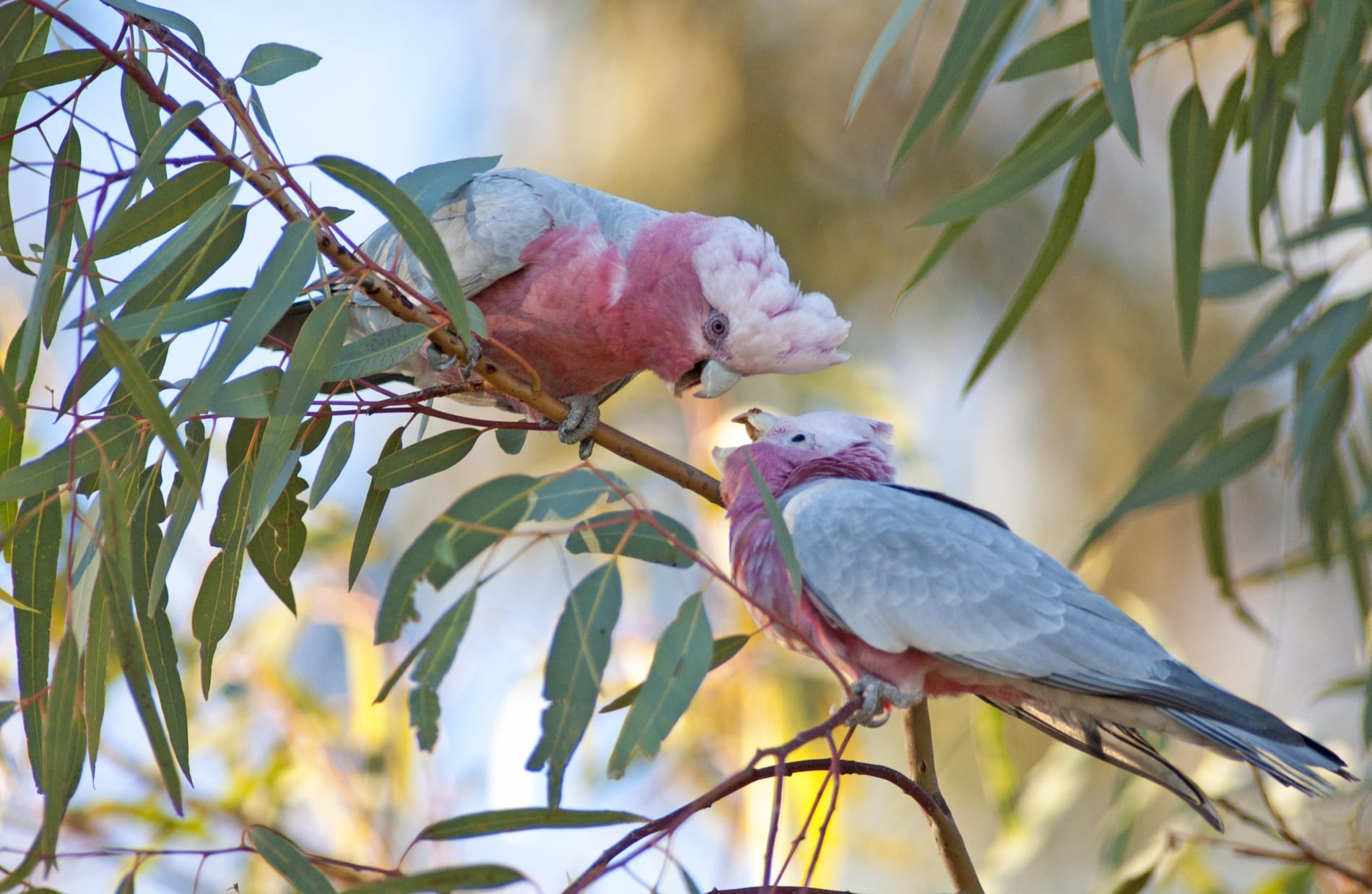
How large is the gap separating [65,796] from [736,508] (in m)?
0.83

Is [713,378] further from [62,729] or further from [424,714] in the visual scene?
[62,729]

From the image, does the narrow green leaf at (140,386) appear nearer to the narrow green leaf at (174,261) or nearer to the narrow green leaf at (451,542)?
the narrow green leaf at (174,261)

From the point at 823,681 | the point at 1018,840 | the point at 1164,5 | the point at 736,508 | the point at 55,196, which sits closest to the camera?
the point at 55,196

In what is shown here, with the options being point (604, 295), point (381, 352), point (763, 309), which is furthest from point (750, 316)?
point (381, 352)

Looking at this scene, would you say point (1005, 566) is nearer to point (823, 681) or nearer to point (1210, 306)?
point (823, 681)

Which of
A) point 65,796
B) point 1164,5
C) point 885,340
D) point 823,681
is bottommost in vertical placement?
point 65,796

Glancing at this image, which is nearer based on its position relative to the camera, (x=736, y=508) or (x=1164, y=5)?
(x=736, y=508)

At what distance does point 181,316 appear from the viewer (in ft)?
3.49

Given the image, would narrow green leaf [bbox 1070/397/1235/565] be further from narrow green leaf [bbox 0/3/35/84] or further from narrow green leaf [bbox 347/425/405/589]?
narrow green leaf [bbox 0/3/35/84]

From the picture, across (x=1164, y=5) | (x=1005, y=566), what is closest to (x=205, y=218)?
(x=1005, y=566)

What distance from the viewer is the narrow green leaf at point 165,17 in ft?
3.65

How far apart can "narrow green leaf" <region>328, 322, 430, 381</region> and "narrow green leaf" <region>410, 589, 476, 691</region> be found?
0.84 feet

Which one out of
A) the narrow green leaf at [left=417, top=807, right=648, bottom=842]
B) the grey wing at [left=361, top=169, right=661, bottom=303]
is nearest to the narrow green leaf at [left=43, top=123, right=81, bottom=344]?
the grey wing at [left=361, top=169, right=661, bottom=303]

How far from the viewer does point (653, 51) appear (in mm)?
4840
